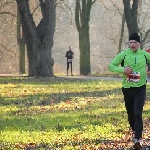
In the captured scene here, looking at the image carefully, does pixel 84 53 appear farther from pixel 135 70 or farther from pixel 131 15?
pixel 135 70

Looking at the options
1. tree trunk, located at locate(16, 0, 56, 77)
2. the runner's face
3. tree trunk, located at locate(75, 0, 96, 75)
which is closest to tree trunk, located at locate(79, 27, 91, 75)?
tree trunk, located at locate(75, 0, 96, 75)

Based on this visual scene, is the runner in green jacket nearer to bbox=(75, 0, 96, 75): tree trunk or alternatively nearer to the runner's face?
the runner's face

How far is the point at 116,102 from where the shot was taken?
1667 cm

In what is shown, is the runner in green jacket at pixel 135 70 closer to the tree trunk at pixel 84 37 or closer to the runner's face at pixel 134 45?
the runner's face at pixel 134 45

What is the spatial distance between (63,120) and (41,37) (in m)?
17.4

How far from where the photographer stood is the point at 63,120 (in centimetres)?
1198

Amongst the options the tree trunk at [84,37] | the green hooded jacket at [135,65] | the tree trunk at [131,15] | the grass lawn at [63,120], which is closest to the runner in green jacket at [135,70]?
the green hooded jacket at [135,65]

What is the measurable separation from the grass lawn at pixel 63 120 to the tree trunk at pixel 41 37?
25.1 ft

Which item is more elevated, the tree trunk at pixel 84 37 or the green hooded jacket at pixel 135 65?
the tree trunk at pixel 84 37

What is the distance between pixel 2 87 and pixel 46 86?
2.05 meters

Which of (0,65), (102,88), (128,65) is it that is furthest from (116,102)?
(0,65)

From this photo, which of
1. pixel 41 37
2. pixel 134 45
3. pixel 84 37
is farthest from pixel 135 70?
pixel 84 37

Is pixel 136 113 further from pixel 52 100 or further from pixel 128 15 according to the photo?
pixel 128 15

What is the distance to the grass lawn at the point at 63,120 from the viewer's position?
8914mm
